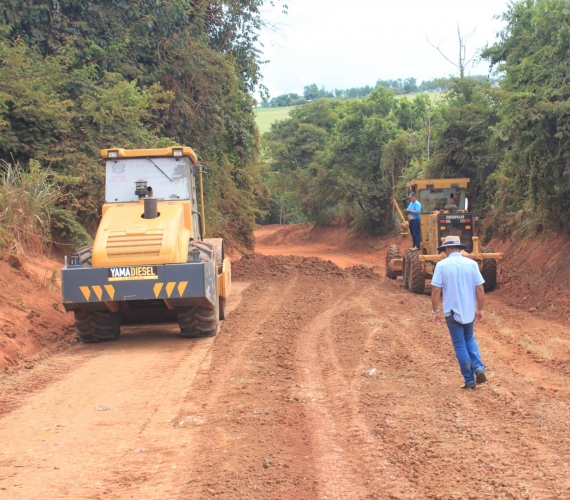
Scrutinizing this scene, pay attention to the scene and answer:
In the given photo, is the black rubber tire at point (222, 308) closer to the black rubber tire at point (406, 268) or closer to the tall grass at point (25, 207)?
the tall grass at point (25, 207)

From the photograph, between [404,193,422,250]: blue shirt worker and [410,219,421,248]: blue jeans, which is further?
[410,219,421,248]: blue jeans

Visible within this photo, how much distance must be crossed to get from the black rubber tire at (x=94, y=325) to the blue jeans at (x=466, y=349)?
215 inches

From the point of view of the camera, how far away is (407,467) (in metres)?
5.06

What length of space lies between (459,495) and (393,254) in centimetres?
1636

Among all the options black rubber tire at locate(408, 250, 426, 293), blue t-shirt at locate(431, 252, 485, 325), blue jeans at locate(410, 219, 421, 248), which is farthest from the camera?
blue jeans at locate(410, 219, 421, 248)

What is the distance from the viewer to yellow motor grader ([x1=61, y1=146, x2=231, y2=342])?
983 cm

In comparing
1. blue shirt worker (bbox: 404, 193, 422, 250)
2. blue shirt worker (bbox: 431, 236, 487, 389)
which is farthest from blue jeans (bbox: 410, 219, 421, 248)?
blue shirt worker (bbox: 431, 236, 487, 389)

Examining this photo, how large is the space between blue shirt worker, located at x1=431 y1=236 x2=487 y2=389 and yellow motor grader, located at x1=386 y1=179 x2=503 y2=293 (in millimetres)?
7950

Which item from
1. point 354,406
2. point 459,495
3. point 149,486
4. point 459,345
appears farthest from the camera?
point 459,345

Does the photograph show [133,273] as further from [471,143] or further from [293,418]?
[471,143]

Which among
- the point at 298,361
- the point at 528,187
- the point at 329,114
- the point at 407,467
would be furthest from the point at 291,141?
the point at 407,467

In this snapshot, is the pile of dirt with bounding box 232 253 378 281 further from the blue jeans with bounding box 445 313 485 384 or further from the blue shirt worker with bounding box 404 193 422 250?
the blue jeans with bounding box 445 313 485 384

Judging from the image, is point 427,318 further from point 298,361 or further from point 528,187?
point 528,187

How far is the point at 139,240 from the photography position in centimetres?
A: 1027
